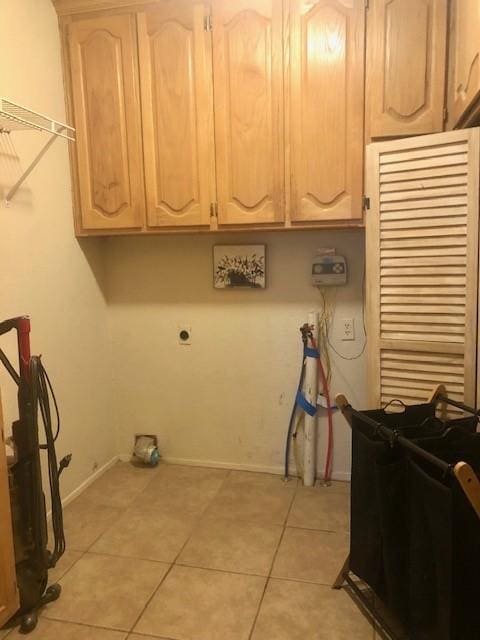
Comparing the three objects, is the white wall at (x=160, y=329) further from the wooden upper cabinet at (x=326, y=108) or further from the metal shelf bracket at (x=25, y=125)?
the wooden upper cabinet at (x=326, y=108)

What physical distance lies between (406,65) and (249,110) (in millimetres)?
725

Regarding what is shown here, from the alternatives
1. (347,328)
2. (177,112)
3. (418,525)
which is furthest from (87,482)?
(177,112)

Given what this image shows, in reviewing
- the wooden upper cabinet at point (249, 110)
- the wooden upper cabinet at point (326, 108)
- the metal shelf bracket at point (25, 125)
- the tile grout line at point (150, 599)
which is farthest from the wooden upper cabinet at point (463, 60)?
the tile grout line at point (150, 599)

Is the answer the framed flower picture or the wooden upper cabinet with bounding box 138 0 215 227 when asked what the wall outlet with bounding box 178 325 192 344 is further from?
the wooden upper cabinet with bounding box 138 0 215 227

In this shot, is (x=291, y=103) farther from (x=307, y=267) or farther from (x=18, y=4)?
(x=18, y=4)

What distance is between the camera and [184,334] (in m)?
2.92

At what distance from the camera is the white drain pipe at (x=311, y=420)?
2654 millimetres

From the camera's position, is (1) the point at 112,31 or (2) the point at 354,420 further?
(1) the point at 112,31

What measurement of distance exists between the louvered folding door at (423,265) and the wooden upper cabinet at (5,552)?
4.81ft

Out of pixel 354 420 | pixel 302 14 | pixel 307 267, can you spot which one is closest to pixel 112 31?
pixel 302 14

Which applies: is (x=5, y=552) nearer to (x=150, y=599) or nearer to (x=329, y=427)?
(x=150, y=599)

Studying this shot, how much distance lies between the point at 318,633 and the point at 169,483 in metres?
1.34

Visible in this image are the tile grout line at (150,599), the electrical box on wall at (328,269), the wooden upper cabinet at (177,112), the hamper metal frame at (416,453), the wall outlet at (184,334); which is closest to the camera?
the hamper metal frame at (416,453)

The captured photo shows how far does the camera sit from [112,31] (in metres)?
2.41
